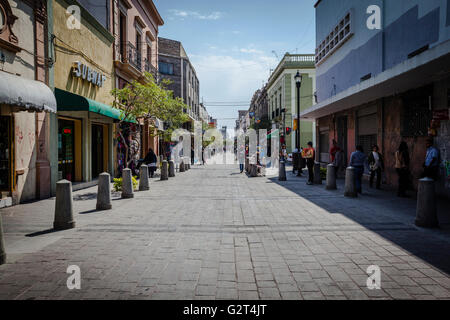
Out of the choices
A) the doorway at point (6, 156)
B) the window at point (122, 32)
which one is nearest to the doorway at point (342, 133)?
the window at point (122, 32)

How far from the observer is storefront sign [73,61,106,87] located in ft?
36.3

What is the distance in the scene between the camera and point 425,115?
375 inches

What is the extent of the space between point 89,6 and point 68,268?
47.0 ft

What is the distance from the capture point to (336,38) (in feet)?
58.1

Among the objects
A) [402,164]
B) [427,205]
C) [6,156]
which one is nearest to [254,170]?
[402,164]

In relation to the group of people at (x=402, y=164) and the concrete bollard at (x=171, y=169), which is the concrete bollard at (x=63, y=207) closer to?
the group of people at (x=402, y=164)

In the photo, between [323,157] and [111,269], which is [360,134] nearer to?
[323,157]

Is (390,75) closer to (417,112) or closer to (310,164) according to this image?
(417,112)

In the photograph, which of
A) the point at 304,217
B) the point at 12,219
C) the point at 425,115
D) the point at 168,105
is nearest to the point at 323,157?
the point at 425,115

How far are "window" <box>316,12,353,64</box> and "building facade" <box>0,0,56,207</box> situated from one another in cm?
1395

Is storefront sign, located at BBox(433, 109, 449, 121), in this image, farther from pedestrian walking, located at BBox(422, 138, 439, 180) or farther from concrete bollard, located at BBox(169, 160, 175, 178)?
concrete bollard, located at BBox(169, 160, 175, 178)

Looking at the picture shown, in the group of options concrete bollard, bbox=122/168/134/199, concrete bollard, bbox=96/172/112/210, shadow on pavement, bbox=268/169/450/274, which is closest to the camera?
shadow on pavement, bbox=268/169/450/274

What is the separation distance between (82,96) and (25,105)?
10.9 ft

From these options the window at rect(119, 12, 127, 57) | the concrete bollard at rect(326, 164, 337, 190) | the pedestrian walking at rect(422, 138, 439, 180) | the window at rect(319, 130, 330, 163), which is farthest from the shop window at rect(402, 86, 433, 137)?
the window at rect(119, 12, 127, 57)
